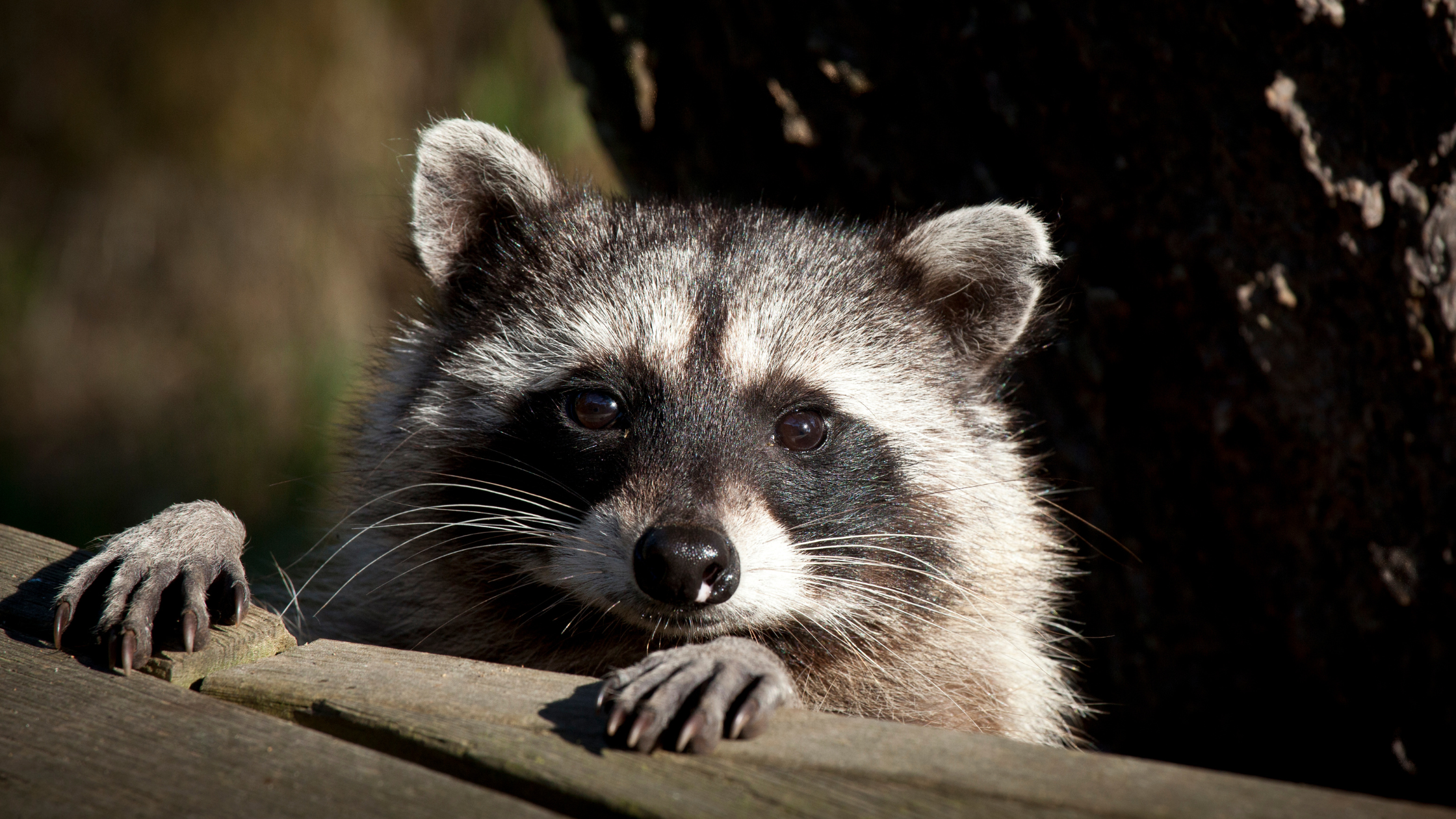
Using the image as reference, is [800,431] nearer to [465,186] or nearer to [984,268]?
[984,268]

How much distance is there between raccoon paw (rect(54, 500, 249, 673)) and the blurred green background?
4.29 m

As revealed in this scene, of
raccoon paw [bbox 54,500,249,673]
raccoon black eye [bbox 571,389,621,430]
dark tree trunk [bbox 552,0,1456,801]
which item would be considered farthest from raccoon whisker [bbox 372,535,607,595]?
dark tree trunk [bbox 552,0,1456,801]

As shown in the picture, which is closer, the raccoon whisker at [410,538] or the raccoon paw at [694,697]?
the raccoon paw at [694,697]

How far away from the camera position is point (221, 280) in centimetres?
686

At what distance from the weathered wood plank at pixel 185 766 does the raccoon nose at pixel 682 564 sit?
2.22 ft

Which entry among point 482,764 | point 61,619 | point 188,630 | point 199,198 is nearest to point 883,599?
point 482,764

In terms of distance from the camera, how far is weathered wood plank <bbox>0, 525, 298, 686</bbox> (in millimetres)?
1897

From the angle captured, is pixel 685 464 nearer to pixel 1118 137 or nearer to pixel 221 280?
pixel 1118 137

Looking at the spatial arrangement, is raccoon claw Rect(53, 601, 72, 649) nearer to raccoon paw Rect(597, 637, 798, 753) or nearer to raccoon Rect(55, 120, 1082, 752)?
raccoon Rect(55, 120, 1082, 752)

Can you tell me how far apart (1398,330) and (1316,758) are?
1249mm

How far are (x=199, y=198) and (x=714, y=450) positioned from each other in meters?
5.60

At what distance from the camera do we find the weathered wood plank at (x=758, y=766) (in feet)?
4.73

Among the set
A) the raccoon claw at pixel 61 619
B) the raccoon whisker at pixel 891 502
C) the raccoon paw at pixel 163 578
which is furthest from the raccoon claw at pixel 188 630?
the raccoon whisker at pixel 891 502

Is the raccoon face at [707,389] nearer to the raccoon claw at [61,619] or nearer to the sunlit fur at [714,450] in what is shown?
the sunlit fur at [714,450]
